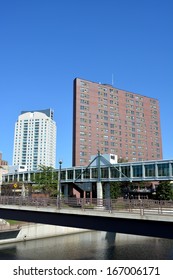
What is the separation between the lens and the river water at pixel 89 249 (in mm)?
31625

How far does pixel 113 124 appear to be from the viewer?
122 m

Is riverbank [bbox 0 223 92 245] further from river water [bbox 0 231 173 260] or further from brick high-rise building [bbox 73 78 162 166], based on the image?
brick high-rise building [bbox 73 78 162 166]

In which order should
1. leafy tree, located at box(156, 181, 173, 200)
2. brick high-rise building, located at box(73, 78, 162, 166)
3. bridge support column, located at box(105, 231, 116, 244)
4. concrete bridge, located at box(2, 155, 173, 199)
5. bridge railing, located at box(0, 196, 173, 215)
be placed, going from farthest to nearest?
brick high-rise building, located at box(73, 78, 162, 166)
leafy tree, located at box(156, 181, 173, 200)
concrete bridge, located at box(2, 155, 173, 199)
bridge support column, located at box(105, 231, 116, 244)
bridge railing, located at box(0, 196, 173, 215)

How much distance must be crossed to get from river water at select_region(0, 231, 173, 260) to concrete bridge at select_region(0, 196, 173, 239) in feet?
25.2

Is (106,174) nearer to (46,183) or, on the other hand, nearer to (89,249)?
(46,183)

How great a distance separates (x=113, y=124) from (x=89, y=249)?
90086 mm

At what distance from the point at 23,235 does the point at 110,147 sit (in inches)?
3179

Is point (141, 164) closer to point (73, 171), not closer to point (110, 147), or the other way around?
point (73, 171)

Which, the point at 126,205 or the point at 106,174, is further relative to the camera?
the point at 106,174

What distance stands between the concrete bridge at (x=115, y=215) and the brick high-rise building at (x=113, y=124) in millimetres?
81662

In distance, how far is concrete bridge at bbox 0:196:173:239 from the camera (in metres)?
18.7

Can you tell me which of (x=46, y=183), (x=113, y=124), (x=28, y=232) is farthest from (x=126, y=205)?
(x=113, y=124)

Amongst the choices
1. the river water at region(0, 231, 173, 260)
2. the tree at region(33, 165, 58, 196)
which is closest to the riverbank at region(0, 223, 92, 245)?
the river water at region(0, 231, 173, 260)
